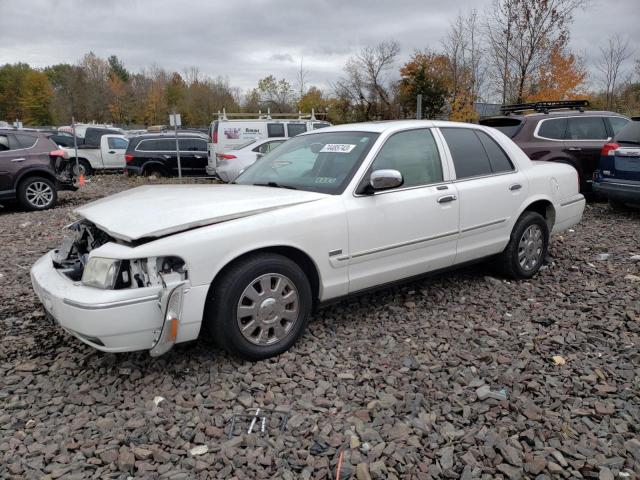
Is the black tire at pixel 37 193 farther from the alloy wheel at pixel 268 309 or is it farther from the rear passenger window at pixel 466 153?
the rear passenger window at pixel 466 153

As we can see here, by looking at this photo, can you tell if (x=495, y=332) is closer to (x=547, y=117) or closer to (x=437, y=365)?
(x=437, y=365)

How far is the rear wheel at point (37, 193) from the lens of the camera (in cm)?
994

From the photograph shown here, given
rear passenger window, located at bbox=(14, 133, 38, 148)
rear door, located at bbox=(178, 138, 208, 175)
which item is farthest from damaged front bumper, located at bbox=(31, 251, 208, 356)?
rear door, located at bbox=(178, 138, 208, 175)

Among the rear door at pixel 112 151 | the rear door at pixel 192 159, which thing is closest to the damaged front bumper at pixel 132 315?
the rear door at pixel 192 159

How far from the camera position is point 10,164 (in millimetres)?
9742

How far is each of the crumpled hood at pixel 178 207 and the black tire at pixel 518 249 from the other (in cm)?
219

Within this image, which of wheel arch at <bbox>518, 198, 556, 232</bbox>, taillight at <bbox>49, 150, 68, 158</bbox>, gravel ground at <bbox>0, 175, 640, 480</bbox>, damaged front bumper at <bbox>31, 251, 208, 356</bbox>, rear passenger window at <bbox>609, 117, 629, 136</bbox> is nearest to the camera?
gravel ground at <bbox>0, 175, 640, 480</bbox>

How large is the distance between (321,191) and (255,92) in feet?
165

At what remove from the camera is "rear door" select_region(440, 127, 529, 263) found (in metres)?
4.43

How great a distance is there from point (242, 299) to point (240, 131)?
1298 cm

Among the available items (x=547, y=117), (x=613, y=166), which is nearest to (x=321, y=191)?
(x=613, y=166)

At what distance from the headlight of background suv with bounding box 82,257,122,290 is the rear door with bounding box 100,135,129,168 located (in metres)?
16.6

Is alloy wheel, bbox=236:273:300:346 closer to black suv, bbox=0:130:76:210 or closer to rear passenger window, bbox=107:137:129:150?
black suv, bbox=0:130:76:210

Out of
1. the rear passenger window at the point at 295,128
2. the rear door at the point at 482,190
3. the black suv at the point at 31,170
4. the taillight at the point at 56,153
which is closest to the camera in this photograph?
the rear door at the point at 482,190
